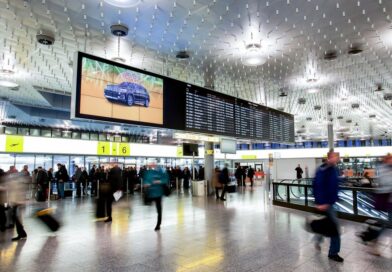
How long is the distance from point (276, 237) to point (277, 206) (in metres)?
4.77

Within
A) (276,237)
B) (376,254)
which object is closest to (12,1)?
(276,237)

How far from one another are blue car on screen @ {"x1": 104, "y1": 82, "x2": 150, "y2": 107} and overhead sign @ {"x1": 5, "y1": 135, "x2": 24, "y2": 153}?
43.3 feet

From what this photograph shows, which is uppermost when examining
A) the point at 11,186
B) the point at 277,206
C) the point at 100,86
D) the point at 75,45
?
the point at 75,45

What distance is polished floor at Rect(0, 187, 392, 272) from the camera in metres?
4.25

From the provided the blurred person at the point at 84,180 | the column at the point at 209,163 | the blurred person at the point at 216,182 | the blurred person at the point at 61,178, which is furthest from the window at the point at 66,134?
the blurred person at the point at 216,182

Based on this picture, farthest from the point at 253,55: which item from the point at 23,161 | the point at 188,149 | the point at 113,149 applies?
the point at 23,161

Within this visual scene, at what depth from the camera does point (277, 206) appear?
10.4m

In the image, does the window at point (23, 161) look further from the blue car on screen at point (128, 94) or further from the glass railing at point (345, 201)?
the glass railing at point (345, 201)

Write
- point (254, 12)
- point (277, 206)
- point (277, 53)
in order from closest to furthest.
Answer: point (254, 12)
point (277, 53)
point (277, 206)

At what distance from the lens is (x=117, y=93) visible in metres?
5.80

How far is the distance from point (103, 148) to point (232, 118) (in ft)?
43.8

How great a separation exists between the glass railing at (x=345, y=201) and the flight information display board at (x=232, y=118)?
194 centimetres

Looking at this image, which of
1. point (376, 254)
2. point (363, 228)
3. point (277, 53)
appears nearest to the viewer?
point (376, 254)

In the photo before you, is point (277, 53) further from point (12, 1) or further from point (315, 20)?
point (12, 1)
